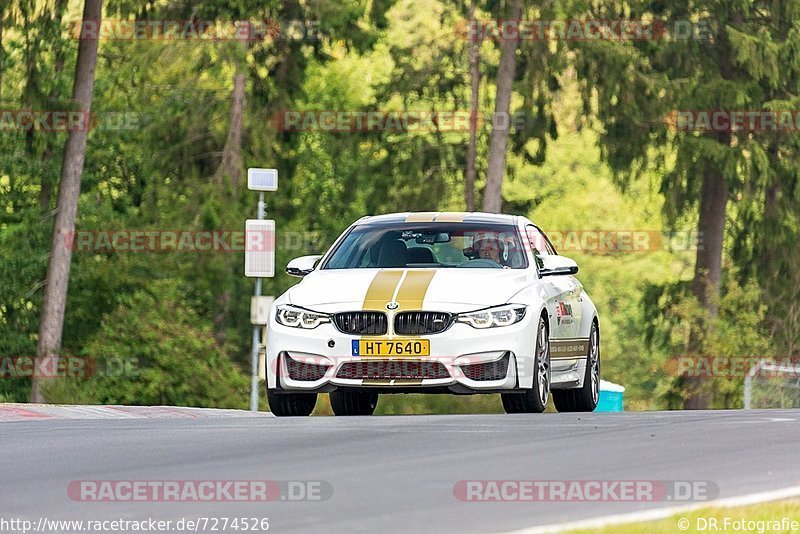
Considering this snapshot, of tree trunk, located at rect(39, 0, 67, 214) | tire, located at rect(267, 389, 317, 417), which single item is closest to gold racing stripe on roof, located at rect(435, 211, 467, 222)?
tire, located at rect(267, 389, 317, 417)

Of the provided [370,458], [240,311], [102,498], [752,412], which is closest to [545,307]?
[752,412]

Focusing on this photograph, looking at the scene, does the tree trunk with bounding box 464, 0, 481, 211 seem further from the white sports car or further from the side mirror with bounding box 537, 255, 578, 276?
the white sports car

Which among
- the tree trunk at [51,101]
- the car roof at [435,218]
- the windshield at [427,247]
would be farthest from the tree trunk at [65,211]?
the windshield at [427,247]

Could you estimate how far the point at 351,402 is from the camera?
1811 cm

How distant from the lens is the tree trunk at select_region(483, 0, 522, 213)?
45.1 meters

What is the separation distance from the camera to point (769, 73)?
47125mm

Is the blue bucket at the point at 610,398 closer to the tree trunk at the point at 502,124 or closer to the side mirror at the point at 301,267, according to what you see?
the tree trunk at the point at 502,124

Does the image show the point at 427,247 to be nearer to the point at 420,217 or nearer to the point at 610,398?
the point at 420,217

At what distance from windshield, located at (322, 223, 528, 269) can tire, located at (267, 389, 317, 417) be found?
4.08 ft

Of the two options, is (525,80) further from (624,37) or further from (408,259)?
(408,259)

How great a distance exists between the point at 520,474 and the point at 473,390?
504 centimetres

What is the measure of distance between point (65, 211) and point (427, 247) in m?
25.1

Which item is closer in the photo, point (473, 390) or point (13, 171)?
point (473, 390)

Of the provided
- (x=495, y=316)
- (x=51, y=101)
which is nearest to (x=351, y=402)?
(x=495, y=316)
